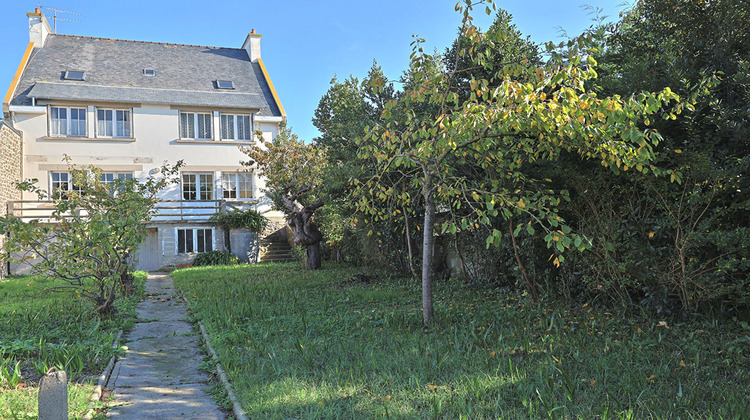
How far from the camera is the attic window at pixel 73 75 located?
21133 mm

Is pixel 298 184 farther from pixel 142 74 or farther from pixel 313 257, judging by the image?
pixel 142 74

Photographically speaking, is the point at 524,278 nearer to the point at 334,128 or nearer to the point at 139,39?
the point at 334,128

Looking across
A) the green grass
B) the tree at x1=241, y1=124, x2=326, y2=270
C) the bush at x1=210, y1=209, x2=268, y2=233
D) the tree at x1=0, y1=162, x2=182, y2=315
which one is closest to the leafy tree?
the green grass

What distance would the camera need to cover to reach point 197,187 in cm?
2228

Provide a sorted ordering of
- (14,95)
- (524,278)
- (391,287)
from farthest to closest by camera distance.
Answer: (14,95)
(391,287)
(524,278)

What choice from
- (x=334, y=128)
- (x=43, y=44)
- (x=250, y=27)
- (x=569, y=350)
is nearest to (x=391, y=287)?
(x=334, y=128)

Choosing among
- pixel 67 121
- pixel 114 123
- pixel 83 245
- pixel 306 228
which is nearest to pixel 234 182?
pixel 114 123

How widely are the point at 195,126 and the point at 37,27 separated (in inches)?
339

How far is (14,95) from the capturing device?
19.8m

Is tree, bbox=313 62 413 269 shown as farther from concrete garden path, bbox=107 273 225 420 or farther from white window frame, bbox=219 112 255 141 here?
white window frame, bbox=219 112 255 141

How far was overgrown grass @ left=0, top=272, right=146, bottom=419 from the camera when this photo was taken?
404 centimetres

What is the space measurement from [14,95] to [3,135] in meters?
4.04

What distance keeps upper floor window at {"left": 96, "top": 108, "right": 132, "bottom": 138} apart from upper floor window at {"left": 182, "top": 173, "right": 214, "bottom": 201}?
3132 millimetres

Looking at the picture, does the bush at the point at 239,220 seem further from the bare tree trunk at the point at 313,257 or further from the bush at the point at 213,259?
the bare tree trunk at the point at 313,257
